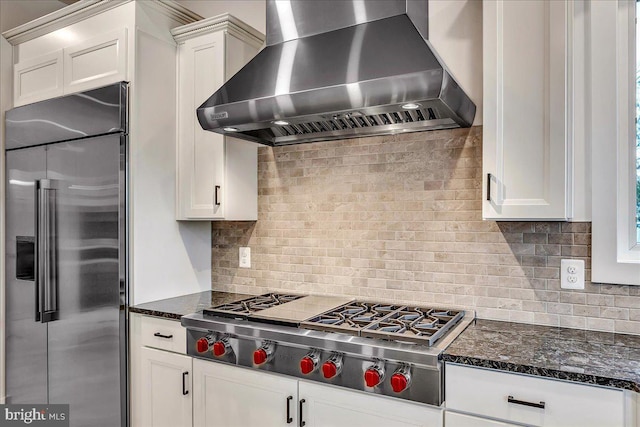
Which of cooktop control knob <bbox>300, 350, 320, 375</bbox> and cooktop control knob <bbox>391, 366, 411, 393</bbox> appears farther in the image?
cooktop control knob <bbox>300, 350, 320, 375</bbox>

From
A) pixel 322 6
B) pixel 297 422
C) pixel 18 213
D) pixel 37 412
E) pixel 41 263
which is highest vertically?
pixel 322 6

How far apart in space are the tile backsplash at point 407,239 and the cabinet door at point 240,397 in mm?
679

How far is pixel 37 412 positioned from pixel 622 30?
344cm

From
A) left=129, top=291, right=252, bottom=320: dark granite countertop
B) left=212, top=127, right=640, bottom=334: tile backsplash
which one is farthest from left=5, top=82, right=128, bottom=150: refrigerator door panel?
left=129, top=291, right=252, bottom=320: dark granite countertop

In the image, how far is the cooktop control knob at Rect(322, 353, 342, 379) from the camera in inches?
62.2

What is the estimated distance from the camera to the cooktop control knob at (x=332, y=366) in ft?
5.18

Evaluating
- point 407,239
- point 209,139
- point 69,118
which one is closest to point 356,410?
point 407,239

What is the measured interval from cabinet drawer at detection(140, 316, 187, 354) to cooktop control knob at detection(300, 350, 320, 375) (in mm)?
684

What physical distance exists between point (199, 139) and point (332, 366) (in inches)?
56.0

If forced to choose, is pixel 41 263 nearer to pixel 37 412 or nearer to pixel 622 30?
pixel 37 412

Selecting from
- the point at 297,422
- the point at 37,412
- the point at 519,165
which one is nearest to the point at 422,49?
the point at 519,165

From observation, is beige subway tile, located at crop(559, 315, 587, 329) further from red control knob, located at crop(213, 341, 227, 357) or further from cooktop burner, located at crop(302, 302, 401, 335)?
red control knob, located at crop(213, 341, 227, 357)

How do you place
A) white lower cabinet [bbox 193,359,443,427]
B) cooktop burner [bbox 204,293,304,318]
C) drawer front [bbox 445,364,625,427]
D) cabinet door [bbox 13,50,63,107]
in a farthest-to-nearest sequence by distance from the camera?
1. cabinet door [bbox 13,50,63,107]
2. cooktop burner [bbox 204,293,304,318]
3. white lower cabinet [bbox 193,359,443,427]
4. drawer front [bbox 445,364,625,427]

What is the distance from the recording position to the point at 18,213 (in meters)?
2.70
